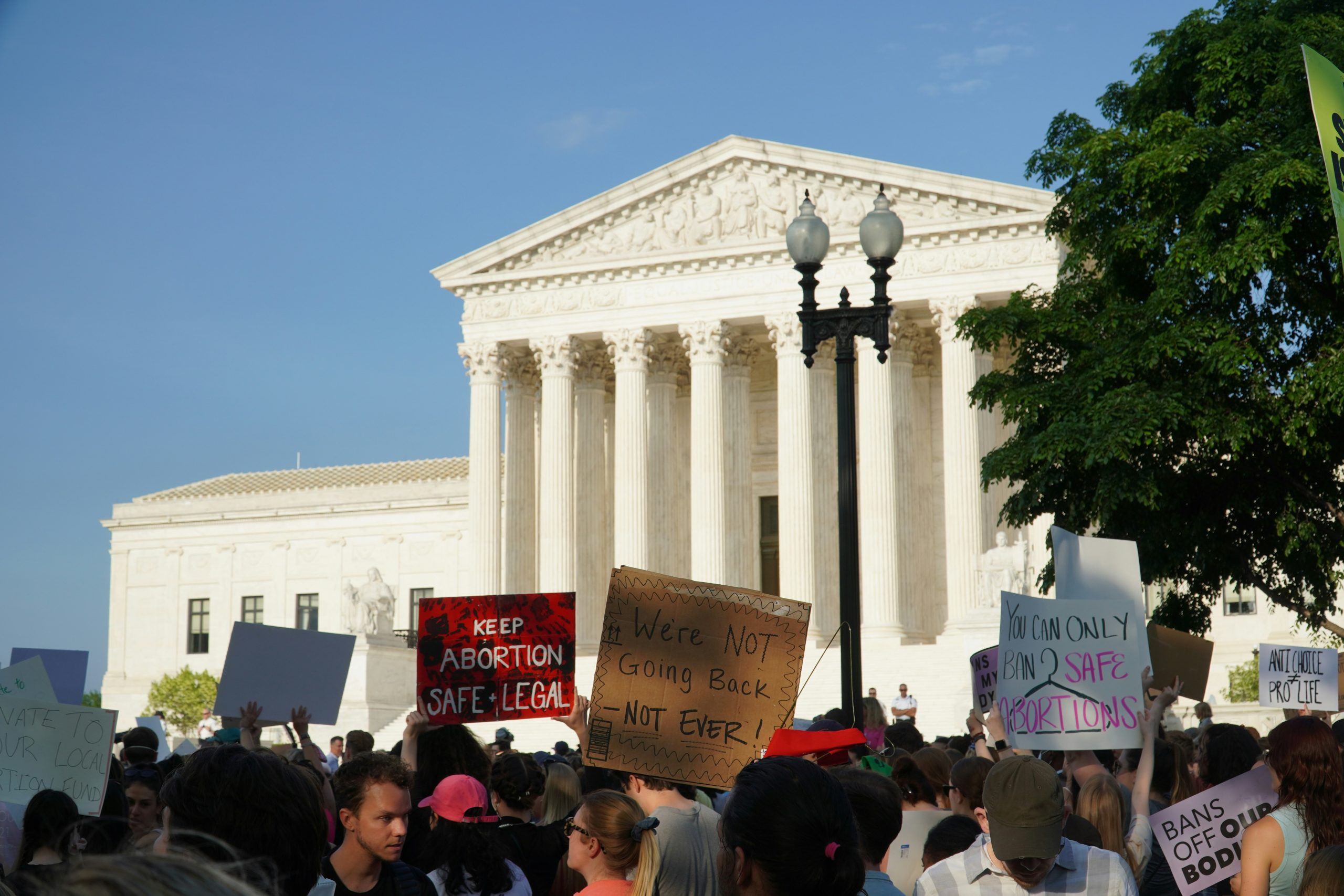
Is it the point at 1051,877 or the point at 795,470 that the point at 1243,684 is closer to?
the point at 795,470

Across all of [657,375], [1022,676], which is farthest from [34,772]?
[657,375]

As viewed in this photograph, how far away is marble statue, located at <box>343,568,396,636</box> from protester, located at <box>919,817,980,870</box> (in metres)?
43.8

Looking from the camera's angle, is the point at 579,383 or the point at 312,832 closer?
the point at 312,832

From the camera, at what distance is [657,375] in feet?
170

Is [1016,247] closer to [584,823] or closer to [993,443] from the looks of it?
[993,443]

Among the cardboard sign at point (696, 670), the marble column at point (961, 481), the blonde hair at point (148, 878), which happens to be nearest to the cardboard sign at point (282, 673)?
the cardboard sign at point (696, 670)

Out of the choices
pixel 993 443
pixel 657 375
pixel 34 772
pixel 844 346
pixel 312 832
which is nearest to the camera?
pixel 312 832

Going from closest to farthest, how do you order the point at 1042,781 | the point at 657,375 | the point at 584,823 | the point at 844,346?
the point at 1042,781 → the point at 584,823 → the point at 844,346 → the point at 657,375

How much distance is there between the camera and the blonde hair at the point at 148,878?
6.40 ft

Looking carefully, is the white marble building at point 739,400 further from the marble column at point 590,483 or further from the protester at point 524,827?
the protester at point 524,827

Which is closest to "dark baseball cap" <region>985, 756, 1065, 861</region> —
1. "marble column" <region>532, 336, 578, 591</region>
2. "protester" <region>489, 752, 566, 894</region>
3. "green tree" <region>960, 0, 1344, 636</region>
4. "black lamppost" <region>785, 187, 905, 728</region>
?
"protester" <region>489, 752, 566, 894</region>

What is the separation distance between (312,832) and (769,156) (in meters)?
45.6

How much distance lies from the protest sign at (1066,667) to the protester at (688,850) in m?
2.68

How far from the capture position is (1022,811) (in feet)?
16.0
